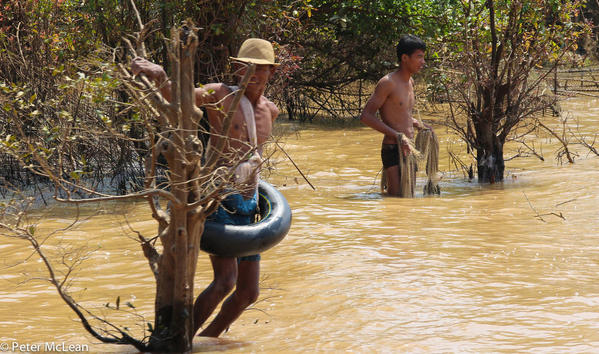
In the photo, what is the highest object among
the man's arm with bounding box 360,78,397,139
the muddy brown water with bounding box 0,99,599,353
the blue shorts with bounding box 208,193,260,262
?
the man's arm with bounding box 360,78,397,139

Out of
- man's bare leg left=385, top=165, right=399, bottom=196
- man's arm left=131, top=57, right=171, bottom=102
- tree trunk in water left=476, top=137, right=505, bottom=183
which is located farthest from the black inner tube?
tree trunk in water left=476, top=137, right=505, bottom=183

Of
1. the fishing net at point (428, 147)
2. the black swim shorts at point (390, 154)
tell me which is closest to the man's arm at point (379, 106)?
the black swim shorts at point (390, 154)

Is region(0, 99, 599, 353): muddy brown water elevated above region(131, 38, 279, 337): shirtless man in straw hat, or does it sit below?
below

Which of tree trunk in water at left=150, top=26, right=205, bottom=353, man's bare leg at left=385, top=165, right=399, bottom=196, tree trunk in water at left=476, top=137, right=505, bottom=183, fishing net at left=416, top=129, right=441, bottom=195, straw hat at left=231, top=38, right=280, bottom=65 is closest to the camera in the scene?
tree trunk in water at left=150, top=26, right=205, bottom=353

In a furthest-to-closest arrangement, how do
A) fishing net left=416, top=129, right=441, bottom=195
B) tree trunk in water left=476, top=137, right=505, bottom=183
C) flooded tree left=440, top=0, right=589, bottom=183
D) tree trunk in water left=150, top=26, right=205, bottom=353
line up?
tree trunk in water left=476, top=137, right=505, bottom=183 < flooded tree left=440, top=0, right=589, bottom=183 < fishing net left=416, top=129, right=441, bottom=195 < tree trunk in water left=150, top=26, right=205, bottom=353

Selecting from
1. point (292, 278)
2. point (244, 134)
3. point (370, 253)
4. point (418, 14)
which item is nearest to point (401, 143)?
point (370, 253)

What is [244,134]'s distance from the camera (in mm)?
4410

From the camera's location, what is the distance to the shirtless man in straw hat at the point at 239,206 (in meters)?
4.06

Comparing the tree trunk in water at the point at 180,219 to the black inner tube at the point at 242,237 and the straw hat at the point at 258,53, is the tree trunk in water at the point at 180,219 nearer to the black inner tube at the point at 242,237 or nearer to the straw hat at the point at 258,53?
the black inner tube at the point at 242,237

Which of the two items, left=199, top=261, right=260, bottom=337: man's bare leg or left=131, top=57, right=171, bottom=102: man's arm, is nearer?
left=131, top=57, right=171, bottom=102: man's arm

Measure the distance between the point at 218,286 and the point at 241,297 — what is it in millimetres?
231

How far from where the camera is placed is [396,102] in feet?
26.0

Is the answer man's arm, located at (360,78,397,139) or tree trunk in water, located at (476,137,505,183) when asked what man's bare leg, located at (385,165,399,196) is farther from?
tree trunk in water, located at (476,137,505,183)

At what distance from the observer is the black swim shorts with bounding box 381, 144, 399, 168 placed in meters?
7.95
